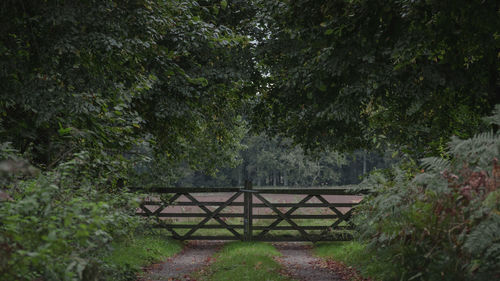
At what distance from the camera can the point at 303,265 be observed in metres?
10.6

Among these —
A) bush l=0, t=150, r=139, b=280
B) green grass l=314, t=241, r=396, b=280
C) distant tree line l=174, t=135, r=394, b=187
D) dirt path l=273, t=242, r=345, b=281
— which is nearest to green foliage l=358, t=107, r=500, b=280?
green grass l=314, t=241, r=396, b=280

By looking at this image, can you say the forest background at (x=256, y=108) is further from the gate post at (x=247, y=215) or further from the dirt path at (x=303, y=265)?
the dirt path at (x=303, y=265)

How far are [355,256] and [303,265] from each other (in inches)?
53.8

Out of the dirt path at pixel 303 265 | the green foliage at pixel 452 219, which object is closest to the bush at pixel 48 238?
the green foliage at pixel 452 219

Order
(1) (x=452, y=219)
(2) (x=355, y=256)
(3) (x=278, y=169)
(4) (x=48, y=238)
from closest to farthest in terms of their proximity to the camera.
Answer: (4) (x=48, y=238)
(1) (x=452, y=219)
(2) (x=355, y=256)
(3) (x=278, y=169)

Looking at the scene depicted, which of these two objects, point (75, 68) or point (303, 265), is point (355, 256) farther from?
point (75, 68)

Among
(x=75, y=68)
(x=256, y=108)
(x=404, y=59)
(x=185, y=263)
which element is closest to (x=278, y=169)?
(x=256, y=108)

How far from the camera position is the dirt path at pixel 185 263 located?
895 centimetres

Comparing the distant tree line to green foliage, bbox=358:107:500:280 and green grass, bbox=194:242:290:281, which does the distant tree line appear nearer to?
green grass, bbox=194:242:290:281

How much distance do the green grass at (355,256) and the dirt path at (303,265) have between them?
398mm

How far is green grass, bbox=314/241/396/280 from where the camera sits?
652 cm

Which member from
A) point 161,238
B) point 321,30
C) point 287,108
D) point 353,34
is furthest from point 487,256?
point 161,238

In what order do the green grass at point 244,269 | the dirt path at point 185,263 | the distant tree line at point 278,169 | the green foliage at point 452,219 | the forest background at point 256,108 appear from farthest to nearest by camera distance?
the distant tree line at point 278,169
the dirt path at point 185,263
the green grass at point 244,269
the forest background at point 256,108
the green foliage at point 452,219

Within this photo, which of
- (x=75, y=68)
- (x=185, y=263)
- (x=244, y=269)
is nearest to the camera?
(x=75, y=68)
